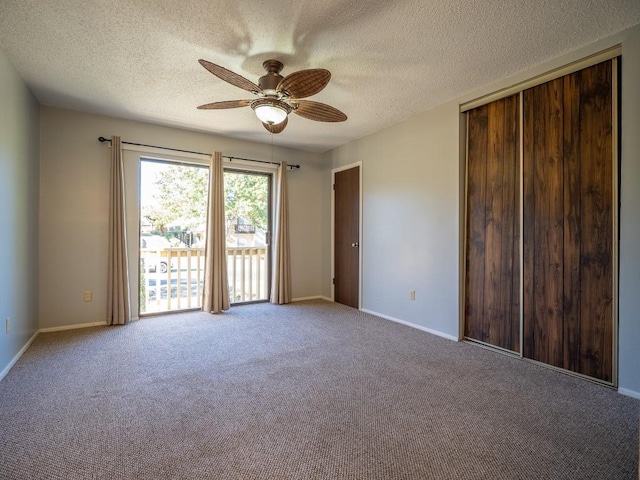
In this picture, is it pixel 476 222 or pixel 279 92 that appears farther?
pixel 476 222

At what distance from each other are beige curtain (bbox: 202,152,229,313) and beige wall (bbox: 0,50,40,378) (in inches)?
68.8

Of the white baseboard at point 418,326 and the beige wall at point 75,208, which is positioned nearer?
the white baseboard at point 418,326

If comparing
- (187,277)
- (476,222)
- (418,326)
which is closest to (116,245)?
(187,277)

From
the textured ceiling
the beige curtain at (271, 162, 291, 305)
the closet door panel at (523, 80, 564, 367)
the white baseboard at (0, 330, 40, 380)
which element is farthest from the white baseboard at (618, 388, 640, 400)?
the white baseboard at (0, 330, 40, 380)

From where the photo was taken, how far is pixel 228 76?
6.81 ft

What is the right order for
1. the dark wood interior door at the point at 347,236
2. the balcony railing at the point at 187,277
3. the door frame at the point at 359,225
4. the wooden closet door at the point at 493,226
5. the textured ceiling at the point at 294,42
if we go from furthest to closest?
1. the dark wood interior door at the point at 347,236
2. the door frame at the point at 359,225
3. the balcony railing at the point at 187,277
4. the wooden closet door at the point at 493,226
5. the textured ceiling at the point at 294,42

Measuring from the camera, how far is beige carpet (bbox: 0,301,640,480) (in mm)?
1434

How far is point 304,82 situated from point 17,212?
272 centimetres

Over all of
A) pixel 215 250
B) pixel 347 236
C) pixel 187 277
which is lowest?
pixel 187 277

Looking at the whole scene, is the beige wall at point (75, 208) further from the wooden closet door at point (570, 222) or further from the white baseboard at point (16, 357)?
the wooden closet door at point (570, 222)

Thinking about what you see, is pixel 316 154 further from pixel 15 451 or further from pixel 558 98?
pixel 15 451

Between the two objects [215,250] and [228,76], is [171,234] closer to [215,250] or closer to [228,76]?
[215,250]

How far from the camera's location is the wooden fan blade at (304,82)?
2.00 metres

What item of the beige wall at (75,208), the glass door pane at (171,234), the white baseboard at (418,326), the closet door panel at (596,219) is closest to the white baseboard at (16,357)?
the beige wall at (75,208)
